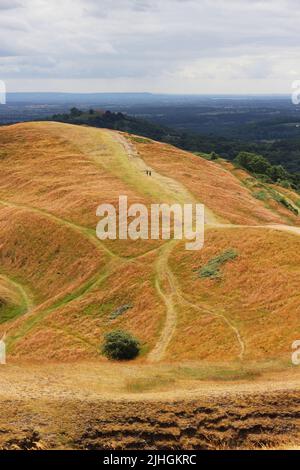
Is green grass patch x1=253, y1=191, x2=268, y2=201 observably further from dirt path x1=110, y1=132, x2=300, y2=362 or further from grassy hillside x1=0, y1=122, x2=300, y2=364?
dirt path x1=110, y1=132, x2=300, y2=362

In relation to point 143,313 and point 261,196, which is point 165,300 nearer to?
point 143,313

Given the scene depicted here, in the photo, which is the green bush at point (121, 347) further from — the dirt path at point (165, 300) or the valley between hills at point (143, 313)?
the dirt path at point (165, 300)

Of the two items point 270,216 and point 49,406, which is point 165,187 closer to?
point 270,216

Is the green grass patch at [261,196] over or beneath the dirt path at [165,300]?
over

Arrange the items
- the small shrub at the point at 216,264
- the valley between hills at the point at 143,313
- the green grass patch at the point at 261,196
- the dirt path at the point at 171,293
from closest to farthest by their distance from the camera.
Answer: the valley between hills at the point at 143,313 < the dirt path at the point at 171,293 < the small shrub at the point at 216,264 < the green grass patch at the point at 261,196

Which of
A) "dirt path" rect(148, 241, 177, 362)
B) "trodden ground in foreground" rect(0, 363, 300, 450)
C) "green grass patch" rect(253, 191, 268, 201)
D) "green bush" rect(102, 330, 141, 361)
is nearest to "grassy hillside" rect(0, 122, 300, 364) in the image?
"dirt path" rect(148, 241, 177, 362)

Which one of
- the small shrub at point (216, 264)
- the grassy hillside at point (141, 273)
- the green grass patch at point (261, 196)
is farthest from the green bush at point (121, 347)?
the green grass patch at point (261, 196)

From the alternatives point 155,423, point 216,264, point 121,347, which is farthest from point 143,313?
point 155,423
